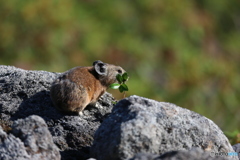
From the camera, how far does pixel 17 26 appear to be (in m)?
16.7

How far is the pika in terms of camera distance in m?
6.52

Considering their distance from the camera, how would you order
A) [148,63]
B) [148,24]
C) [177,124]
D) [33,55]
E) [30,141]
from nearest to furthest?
[30,141] → [177,124] → [33,55] → [148,63] → [148,24]

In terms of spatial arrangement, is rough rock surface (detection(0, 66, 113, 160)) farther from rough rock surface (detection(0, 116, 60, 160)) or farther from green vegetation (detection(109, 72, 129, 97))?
rough rock surface (detection(0, 116, 60, 160))

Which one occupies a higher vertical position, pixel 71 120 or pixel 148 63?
pixel 148 63

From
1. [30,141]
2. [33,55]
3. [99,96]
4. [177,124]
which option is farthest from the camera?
[33,55]

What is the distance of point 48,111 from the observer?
258 inches

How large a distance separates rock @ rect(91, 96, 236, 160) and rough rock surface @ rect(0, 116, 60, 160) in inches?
23.2

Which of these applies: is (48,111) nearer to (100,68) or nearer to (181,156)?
(100,68)

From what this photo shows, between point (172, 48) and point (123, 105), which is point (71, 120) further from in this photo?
point (172, 48)

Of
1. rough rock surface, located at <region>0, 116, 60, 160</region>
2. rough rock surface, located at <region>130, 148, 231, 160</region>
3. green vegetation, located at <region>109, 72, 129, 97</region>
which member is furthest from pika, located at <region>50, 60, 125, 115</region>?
rough rock surface, located at <region>130, 148, 231, 160</region>

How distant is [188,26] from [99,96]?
13.7 m

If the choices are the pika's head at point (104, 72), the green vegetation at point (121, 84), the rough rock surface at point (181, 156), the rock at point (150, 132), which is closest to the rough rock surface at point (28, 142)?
the rock at point (150, 132)

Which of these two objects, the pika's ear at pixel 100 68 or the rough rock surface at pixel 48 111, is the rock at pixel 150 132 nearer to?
the rough rock surface at pixel 48 111

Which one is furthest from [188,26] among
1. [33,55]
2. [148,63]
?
[33,55]
